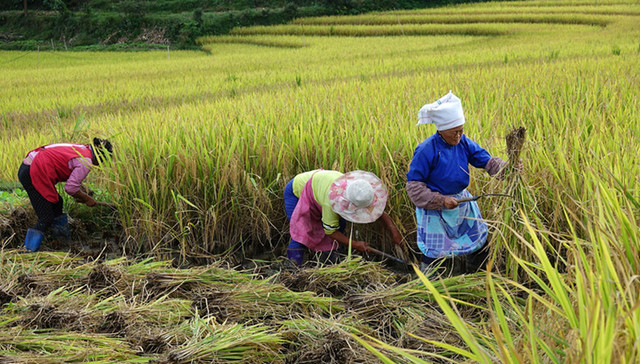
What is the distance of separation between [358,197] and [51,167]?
1.88 metres

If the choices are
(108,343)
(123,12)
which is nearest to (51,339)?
(108,343)

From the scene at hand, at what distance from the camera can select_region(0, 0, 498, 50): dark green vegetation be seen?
1038 inches

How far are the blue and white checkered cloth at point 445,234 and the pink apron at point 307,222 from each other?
50 cm

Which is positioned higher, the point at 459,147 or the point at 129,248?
the point at 459,147

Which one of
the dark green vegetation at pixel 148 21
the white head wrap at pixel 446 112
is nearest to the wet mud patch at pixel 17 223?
the white head wrap at pixel 446 112

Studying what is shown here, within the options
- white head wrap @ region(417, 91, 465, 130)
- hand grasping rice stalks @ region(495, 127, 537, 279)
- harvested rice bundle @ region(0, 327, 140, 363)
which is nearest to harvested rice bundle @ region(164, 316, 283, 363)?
harvested rice bundle @ region(0, 327, 140, 363)

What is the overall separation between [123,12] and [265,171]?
32.4 meters

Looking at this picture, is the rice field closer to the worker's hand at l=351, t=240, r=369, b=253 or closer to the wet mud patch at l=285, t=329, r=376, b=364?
the wet mud patch at l=285, t=329, r=376, b=364

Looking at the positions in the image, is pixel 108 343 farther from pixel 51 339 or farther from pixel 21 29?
pixel 21 29

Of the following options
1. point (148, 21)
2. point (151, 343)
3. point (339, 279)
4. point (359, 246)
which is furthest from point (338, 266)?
point (148, 21)

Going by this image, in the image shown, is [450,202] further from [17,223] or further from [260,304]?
[17,223]

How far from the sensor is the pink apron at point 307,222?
102 inches

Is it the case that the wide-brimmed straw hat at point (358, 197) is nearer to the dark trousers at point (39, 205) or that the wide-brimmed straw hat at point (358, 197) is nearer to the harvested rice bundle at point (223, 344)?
the harvested rice bundle at point (223, 344)

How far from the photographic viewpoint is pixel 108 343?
175 cm
